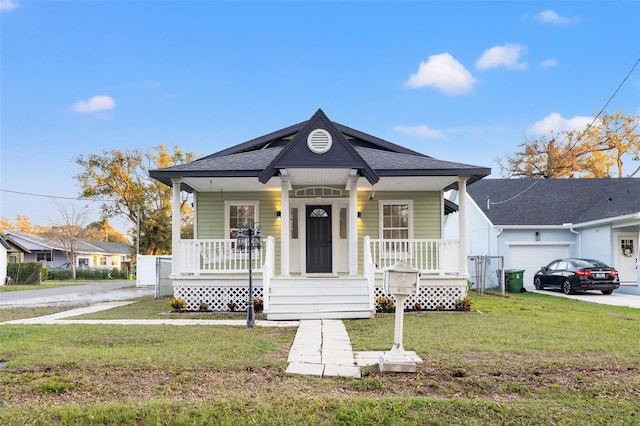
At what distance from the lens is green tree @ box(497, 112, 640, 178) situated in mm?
31656

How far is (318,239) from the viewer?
14.0m

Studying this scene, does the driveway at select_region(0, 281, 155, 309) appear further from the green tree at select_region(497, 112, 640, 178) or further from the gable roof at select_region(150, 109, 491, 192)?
the green tree at select_region(497, 112, 640, 178)

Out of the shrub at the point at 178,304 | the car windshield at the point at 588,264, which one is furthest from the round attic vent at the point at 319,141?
the car windshield at the point at 588,264

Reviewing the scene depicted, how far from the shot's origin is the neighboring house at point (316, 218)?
1081 cm

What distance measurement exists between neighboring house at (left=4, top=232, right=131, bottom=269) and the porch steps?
30.0 metres

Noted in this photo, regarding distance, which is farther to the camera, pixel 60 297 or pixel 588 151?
pixel 588 151

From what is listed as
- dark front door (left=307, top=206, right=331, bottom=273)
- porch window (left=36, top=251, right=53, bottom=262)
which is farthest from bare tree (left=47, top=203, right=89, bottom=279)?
dark front door (left=307, top=206, right=331, bottom=273)

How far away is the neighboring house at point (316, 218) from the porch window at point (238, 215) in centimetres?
3

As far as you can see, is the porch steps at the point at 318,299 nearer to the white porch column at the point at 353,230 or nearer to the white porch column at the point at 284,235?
the white porch column at the point at 284,235

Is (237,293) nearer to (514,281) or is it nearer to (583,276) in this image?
(514,281)

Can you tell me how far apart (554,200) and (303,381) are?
2063 centimetres

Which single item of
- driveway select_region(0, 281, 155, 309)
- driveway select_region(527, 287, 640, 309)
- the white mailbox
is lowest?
driveway select_region(0, 281, 155, 309)

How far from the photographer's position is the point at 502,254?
20.2 m

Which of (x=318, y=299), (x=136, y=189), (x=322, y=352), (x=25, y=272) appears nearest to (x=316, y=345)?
(x=322, y=352)
